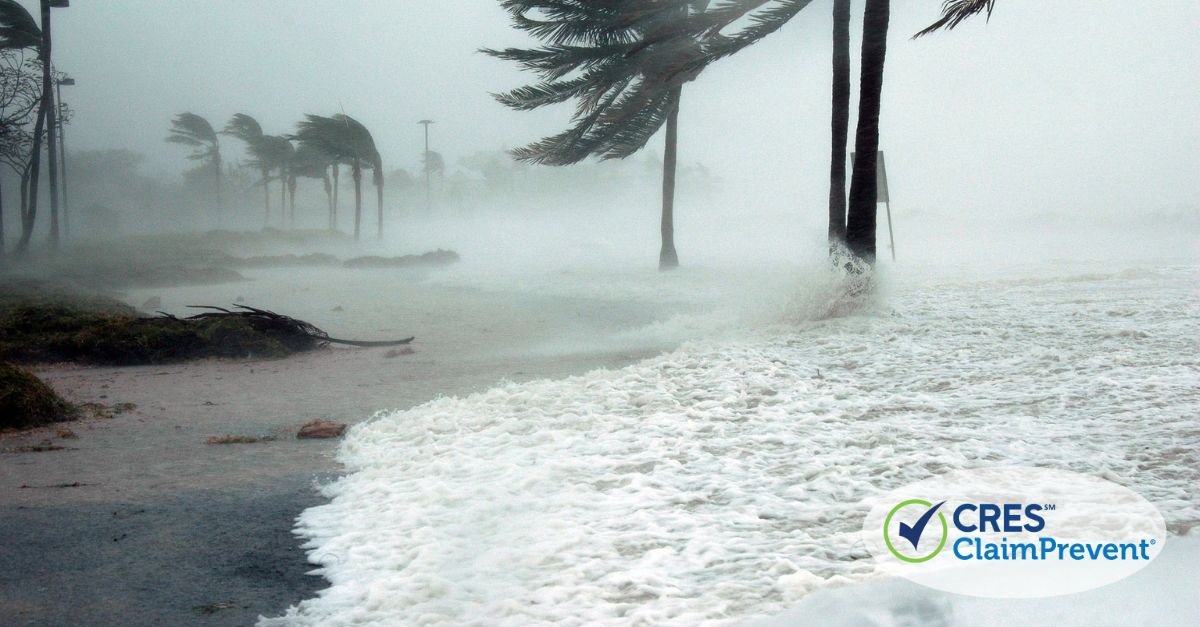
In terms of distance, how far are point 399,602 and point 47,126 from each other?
2878cm

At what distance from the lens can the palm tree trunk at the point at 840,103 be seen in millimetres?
10891

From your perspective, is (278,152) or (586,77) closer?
(586,77)

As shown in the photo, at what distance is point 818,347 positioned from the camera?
6.75m

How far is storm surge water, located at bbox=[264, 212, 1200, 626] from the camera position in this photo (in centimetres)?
266

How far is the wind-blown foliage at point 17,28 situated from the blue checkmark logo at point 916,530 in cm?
2937

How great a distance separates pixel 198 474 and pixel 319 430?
3.20 feet

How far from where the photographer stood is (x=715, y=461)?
12.7 feet

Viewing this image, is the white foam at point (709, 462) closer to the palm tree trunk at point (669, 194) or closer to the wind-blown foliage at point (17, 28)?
the palm tree trunk at point (669, 194)

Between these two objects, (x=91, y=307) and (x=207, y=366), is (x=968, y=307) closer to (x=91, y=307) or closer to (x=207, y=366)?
(x=207, y=366)

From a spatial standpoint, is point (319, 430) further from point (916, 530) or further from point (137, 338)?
point (137, 338)

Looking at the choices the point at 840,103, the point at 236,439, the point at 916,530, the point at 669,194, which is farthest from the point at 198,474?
the point at 669,194

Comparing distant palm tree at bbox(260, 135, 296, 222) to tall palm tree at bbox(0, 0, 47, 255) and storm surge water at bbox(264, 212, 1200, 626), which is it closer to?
tall palm tree at bbox(0, 0, 47, 255)

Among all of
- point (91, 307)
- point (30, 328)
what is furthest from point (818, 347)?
point (91, 307)

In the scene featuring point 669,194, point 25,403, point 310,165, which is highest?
point 310,165
